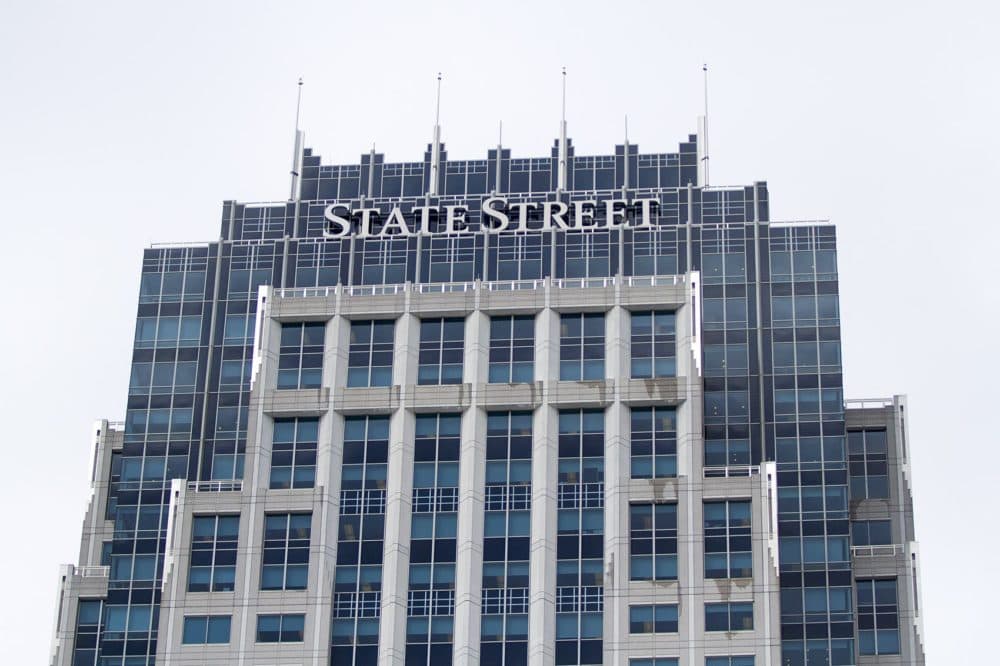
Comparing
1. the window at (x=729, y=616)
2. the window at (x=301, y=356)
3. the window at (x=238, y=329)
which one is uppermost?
the window at (x=238, y=329)

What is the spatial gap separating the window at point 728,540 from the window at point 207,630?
118 ft

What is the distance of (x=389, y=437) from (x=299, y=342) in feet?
37.6

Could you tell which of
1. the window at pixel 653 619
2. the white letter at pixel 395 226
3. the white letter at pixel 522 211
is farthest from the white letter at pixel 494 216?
the window at pixel 653 619

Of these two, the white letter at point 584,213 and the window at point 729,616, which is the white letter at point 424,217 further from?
the window at point 729,616

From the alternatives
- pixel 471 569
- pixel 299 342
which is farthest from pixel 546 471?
pixel 299 342

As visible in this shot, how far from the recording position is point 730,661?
167 meters

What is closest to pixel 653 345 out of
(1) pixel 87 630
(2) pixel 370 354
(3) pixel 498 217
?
(3) pixel 498 217

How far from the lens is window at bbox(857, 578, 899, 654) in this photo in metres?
176

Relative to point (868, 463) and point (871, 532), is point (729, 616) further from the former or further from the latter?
point (868, 463)

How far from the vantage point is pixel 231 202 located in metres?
194

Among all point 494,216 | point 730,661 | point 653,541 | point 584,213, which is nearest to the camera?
point 730,661

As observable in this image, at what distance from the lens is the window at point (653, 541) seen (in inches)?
6732

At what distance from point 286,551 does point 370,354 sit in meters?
17.7

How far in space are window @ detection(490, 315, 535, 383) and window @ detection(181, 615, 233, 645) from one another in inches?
1106
